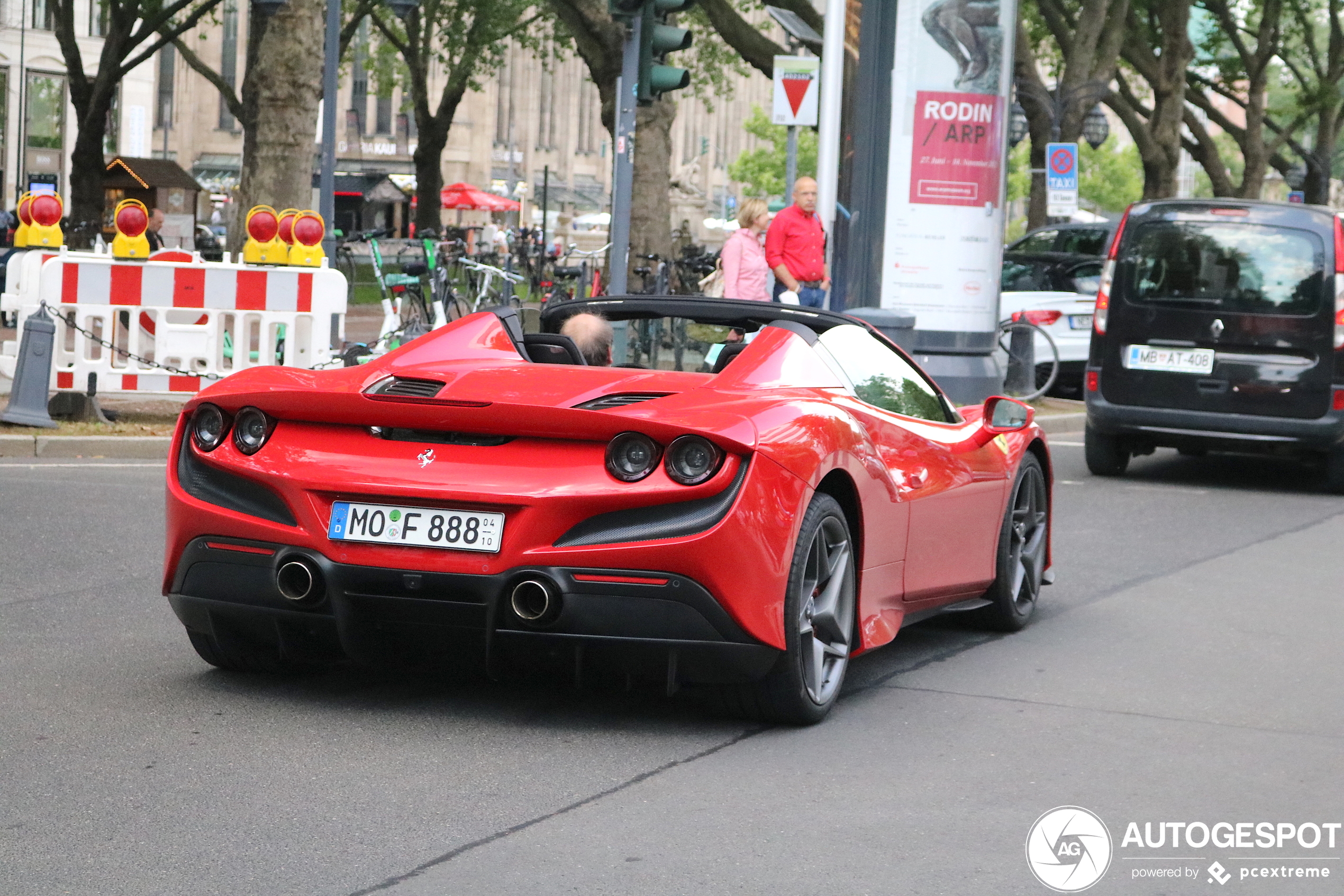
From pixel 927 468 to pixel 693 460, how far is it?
4.82 ft

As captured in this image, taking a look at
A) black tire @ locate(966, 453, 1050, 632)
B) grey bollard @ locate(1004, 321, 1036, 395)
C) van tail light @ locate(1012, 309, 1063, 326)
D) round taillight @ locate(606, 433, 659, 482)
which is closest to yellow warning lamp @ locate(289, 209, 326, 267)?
black tire @ locate(966, 453, 1050, 632)

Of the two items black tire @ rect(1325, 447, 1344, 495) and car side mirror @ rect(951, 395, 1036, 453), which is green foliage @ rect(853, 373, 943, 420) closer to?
car side mirror @ rect(951, 395, 1036, 453)

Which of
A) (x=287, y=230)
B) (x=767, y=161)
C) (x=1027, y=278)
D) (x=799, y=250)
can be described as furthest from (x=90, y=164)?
(x=767, y=161)

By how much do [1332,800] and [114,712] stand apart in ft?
10.5

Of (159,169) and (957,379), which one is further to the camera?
(159,169)

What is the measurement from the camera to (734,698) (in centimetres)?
541

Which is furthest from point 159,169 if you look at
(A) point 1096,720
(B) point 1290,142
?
(A) point 1096,720

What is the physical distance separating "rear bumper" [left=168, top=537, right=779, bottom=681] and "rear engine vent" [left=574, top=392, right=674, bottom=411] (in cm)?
42

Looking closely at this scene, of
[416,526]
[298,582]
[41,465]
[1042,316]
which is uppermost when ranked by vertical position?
[1042,316]

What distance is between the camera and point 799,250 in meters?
15.8

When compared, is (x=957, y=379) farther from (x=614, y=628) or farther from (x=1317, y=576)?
(x=614, y=628)

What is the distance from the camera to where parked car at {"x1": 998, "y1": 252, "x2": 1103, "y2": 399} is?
1936cm

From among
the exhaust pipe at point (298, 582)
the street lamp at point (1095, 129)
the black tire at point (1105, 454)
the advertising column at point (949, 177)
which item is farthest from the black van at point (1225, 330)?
the street lamp at point (1095, 129)

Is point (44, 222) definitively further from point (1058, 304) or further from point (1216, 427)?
point (1058, 304)
